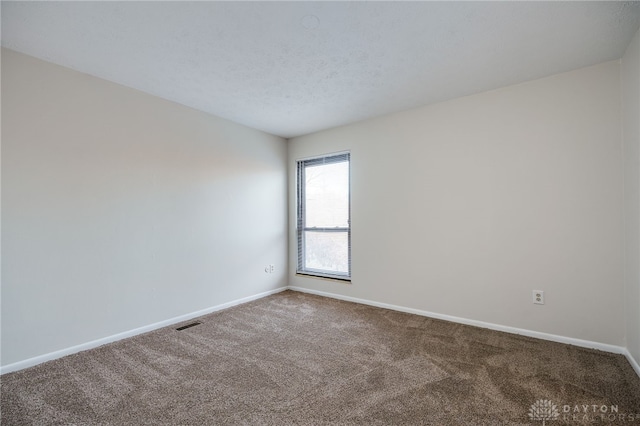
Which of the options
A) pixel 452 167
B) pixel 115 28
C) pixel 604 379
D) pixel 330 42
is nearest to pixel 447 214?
pixel 452 167

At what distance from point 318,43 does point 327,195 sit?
2.48 metres

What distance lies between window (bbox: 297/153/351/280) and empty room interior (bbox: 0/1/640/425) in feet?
1.40

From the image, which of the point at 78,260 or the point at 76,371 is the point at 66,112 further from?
the point at 76,371

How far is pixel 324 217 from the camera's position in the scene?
4.47m

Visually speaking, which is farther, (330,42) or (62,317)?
(62,317)

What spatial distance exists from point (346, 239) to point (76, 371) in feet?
10.3

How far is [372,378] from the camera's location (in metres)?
2.09

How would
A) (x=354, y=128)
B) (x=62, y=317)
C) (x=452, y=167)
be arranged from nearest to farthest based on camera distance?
(x=62, y=317)
(x=452, y=167)
(x=354, y=128)

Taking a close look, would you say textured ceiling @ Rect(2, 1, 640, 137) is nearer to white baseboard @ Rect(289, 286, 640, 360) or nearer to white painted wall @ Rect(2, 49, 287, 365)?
white painted wall @ Rect(2, 49, 287, 365)

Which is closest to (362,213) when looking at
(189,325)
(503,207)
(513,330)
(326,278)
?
(326,278)

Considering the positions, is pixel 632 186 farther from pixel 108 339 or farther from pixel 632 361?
pixel 108 339

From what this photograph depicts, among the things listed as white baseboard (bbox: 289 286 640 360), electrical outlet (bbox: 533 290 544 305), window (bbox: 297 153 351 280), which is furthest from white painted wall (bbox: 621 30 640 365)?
window (bbox: 297 153 351 280)

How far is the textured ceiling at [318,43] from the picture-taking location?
1.86 meters

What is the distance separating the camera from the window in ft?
14.0
